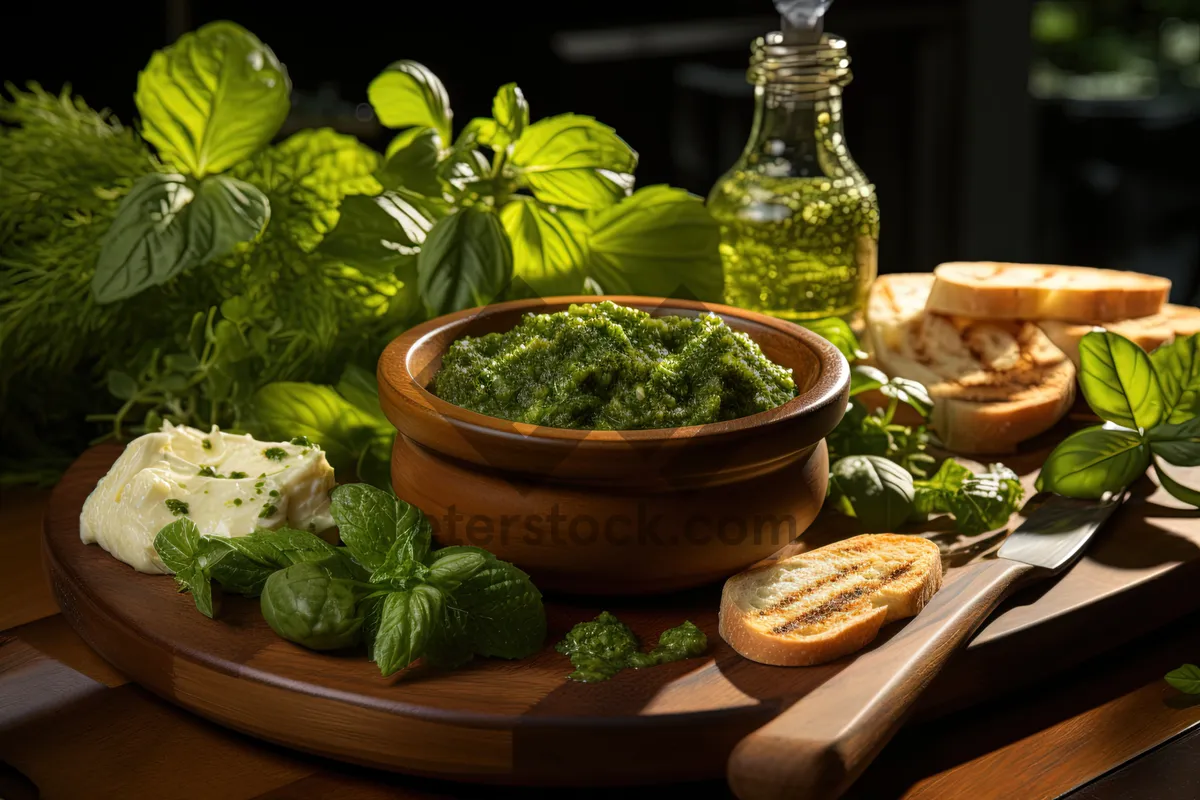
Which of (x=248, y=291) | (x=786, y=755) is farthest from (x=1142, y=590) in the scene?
(x=248, y=291)

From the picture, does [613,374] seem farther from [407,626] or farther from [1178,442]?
[1178,442]

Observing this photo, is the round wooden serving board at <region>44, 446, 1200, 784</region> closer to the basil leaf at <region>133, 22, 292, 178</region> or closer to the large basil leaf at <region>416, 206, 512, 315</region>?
the large basil leaf at <region>416, 206, 512, 315</region>

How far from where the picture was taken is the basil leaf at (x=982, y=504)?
1.48m

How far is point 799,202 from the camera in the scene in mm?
1891

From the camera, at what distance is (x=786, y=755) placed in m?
0.92

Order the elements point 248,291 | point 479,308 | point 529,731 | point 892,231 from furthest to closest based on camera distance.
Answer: point 892,231 < point 248,291 < point 479,308 < point 529,731

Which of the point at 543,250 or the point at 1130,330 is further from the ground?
the point at 543,250

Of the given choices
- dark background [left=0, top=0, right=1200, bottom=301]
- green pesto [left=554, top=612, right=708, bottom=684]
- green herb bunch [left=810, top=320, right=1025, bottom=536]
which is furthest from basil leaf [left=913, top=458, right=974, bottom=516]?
dark background [left=0, top=0, right=1200, bottom=301]

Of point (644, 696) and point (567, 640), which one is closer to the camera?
point (644, 696)

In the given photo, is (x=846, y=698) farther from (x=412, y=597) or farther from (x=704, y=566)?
(x=412, y=597)

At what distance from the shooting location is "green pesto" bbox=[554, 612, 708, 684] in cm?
113

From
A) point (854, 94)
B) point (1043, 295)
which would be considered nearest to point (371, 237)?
point (1043, 295)

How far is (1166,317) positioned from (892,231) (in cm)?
309

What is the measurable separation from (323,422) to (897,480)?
756mm
